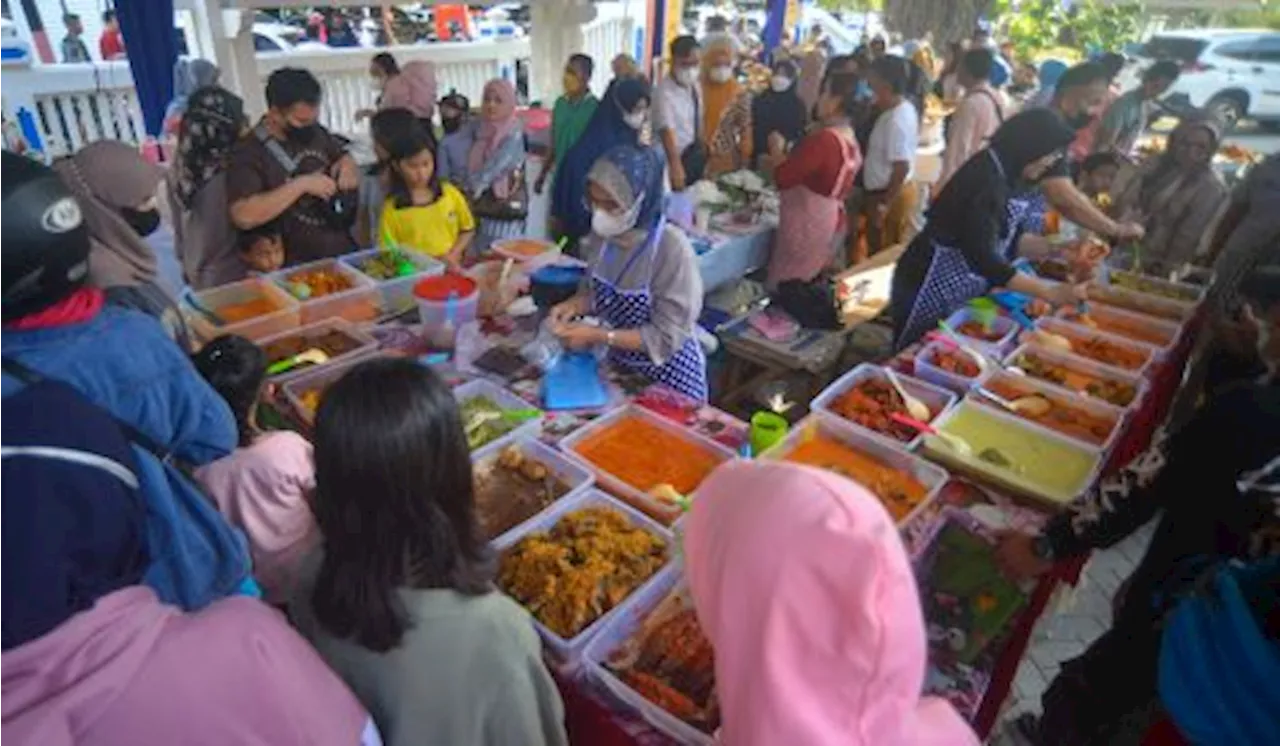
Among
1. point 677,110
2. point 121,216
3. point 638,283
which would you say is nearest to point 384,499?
point 638,283

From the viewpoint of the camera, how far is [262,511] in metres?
1.88

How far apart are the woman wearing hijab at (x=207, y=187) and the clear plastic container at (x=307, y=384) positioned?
3.77ft

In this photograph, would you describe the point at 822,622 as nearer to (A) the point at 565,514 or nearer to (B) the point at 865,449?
(A) the point at 565,514

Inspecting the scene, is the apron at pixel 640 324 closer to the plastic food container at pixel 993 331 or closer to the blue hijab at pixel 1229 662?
the plastic food container at pixel 993 331

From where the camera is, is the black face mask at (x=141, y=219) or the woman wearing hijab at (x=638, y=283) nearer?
Result: the black face mask at (x=141, y=219)

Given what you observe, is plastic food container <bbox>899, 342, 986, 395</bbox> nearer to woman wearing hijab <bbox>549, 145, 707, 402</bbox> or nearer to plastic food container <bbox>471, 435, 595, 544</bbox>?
woman wearing hijab <bbox>549, 145, 707, 402</bbox>

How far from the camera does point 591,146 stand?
14.6 ft

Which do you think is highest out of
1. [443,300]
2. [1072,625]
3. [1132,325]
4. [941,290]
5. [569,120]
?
[569,120]

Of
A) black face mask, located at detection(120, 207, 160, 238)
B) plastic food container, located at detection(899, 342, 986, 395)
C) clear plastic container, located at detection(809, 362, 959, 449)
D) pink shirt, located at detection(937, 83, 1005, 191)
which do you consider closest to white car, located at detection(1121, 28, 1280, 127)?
pink shirt, located at detection(937, 83, 1005, 191)

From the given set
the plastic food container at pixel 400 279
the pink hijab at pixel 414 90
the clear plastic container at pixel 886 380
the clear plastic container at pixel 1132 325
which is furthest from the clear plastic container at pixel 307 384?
the pink hijab at pixel 414 90

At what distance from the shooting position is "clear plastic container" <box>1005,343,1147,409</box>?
2.72m

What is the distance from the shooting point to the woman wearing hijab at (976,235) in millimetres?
A: 3150

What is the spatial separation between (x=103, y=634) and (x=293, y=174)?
2755 mm

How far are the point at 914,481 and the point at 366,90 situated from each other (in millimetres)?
8713
